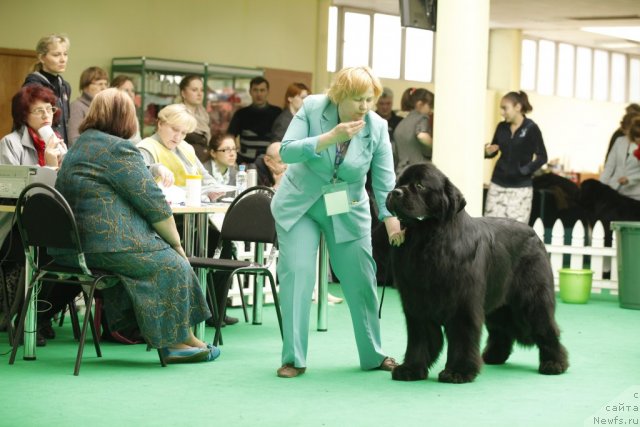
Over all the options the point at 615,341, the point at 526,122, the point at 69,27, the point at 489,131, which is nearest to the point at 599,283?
the point at 526,122

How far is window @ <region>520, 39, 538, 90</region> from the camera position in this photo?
20.4 metres

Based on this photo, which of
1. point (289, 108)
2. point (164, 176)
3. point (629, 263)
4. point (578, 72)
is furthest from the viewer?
point (578, 72)

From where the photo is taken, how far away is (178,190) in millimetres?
5832

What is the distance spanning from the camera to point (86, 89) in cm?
747

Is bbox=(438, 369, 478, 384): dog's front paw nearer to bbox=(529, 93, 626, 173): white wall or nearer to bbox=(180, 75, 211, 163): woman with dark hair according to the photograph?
bbox=(180, 75, 211, 163): woman with dark hair

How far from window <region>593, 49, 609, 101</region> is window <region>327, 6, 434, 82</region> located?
5365mm

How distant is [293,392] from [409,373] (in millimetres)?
586

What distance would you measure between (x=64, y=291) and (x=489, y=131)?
Result: 45.8 ft

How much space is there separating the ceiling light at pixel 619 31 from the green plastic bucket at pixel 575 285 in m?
10.6

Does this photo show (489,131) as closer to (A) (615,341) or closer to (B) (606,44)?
(B) (606,44)

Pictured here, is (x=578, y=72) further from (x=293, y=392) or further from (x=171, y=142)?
(x=293, y=392)

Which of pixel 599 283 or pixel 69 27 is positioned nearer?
pixel 599 283

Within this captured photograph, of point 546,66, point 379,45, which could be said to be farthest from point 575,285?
point 546,66

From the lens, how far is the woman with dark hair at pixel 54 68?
21.8 ft
